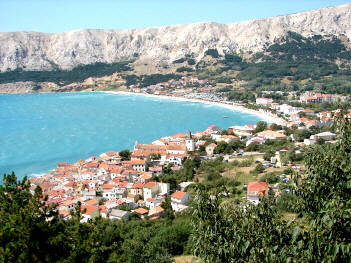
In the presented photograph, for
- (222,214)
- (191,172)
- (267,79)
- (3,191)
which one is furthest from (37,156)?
(267,79)

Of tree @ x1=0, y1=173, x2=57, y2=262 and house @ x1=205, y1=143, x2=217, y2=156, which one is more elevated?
tree @ x1=0, y1=173, x2=57, y2=262

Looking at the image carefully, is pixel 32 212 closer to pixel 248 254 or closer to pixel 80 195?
pixel 248 254

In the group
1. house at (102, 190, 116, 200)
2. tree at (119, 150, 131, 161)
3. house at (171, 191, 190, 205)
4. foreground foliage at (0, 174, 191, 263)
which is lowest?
house at (102, 190, 116, 200)

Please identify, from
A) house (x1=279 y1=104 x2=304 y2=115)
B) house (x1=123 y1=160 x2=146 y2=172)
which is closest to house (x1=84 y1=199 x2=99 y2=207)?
house (x1=123 y1=160 x2=146 y2=172)

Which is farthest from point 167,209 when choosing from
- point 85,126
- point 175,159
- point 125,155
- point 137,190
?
point 85,126

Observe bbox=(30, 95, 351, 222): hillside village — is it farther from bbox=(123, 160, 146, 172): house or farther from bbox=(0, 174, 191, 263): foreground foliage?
bbox=(0, 174, 191, 263): foreground foliage

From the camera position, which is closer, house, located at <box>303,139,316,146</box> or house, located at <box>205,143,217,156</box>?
house, located at <box>303,139,316,146</box>

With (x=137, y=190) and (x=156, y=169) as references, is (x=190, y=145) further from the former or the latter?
(x=137, y=190)
